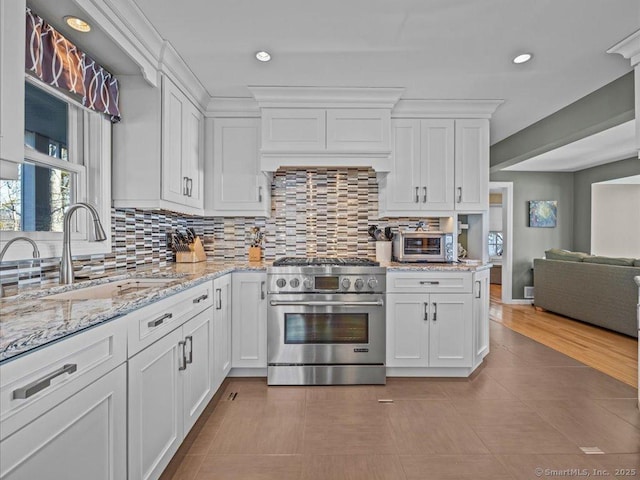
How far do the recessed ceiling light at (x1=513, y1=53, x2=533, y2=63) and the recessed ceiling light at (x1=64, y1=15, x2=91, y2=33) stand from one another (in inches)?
102

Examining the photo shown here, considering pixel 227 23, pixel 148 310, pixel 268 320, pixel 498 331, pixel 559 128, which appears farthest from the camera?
pixel 498 331

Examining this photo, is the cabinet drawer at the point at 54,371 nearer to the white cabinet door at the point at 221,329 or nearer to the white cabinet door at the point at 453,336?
the white cabinet door at the point at 221,329

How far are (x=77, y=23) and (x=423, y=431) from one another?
9.42 ft

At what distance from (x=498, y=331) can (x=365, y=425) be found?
2.78 meters

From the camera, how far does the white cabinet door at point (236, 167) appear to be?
126 inches

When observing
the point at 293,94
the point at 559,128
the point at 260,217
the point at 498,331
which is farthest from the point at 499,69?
the point at 498,331

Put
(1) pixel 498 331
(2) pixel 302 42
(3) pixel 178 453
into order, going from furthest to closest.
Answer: (1) pixel 498 331 → (2) pixel 302 42 → (3) pixel 178 453

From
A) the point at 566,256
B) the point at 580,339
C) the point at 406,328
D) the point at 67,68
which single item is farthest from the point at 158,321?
the point at 566,256

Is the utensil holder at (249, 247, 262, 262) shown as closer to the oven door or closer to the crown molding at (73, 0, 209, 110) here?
the oven door

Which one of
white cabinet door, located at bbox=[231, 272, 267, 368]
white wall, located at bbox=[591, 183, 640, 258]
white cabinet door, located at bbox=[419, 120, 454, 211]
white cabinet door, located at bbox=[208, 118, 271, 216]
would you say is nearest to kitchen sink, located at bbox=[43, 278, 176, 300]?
white cabinet door, located at bbox=[231, 272, 267, 368]

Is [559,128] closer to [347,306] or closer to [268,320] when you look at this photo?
[347,306]

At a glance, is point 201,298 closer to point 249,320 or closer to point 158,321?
point 158,321

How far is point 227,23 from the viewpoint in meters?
2.09

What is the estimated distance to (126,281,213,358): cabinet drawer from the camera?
1355 millimetres
